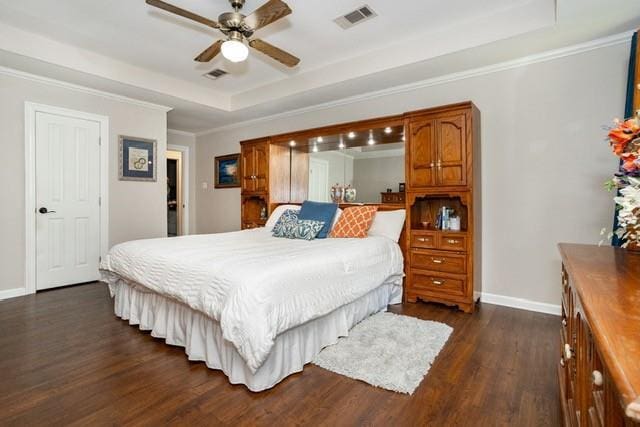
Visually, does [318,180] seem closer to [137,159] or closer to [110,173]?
[137,159]

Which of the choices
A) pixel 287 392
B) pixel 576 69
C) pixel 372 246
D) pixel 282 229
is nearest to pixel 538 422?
pixel 287 392

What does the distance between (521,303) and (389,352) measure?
5.90ft

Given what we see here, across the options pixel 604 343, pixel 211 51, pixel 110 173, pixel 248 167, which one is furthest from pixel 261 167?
pixel 604 343

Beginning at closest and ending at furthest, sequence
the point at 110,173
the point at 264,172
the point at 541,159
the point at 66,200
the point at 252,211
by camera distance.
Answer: the point at 541,159 < the point at 66,200 < the point at 110,173 < the point at 264,172 < the point at 252,211

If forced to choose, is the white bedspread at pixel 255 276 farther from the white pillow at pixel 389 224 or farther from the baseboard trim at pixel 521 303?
the baseboard trim at pixel 521 303

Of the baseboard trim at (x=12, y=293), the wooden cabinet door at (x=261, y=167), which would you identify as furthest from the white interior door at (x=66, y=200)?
the wooden cabinet door at (x=261, y=167)

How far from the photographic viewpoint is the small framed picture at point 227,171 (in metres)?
5.84

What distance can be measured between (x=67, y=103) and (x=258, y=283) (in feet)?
12.7

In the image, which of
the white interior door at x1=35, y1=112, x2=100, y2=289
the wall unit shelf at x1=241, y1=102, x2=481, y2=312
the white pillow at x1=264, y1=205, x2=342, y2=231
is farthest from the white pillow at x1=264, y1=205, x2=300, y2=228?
the white interior door at x1=35, y1=112, x2=100, y2=289

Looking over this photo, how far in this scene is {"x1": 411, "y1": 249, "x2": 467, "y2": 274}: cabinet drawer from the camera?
312 cm

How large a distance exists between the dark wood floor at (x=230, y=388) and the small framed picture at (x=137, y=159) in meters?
2.37

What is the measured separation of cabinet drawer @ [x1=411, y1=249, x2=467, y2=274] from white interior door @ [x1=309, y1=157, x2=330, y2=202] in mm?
1561

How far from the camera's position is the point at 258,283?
179 centimetres

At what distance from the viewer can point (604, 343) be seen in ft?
2.01
